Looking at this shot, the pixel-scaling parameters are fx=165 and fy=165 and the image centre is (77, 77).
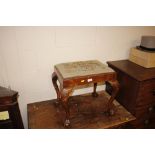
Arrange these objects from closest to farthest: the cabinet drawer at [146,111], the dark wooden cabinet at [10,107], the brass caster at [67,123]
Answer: the dark wooden cabinet at [10,107], the brass caster at [67,123], the cabinet drawer at [146,111]

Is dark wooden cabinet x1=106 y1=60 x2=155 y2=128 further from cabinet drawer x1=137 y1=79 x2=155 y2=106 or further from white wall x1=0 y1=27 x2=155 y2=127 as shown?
white wall x1=0 y1=27 x2=155 y2=127

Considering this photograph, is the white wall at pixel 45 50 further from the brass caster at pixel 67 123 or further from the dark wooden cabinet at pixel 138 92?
the brass caster at pixel 67 123

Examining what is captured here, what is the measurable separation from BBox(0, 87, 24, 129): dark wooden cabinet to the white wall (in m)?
0.23

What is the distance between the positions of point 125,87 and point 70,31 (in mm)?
667

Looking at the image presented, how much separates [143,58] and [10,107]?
1.15 meters

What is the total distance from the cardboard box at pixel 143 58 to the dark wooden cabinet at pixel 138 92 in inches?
1.6

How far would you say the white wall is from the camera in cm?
126

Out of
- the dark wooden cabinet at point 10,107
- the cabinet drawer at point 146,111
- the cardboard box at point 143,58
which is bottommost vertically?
the cabinet drawer at point 146,111

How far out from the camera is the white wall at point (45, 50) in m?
1.26

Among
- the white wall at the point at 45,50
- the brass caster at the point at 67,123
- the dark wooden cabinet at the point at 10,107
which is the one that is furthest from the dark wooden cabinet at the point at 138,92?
the dark wooden cabinet at the point at 10,107

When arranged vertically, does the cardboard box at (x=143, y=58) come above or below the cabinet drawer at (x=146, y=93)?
above

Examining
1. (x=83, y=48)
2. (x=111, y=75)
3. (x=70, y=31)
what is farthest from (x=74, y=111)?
(x=70, y=31)

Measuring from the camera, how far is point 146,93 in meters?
1.32

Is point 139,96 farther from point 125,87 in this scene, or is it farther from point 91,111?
point 91,111
